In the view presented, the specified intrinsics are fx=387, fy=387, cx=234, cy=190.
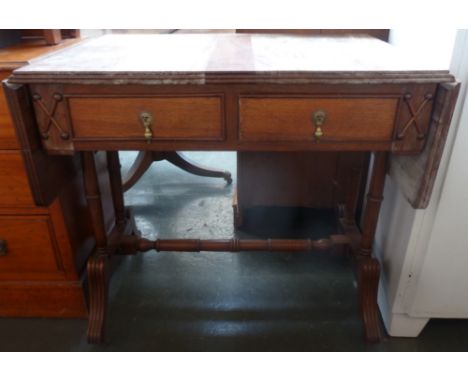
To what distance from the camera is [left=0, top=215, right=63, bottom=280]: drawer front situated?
1.24m

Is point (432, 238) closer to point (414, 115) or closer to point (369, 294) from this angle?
point (369, 294)

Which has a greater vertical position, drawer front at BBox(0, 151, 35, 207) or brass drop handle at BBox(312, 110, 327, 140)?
brass drop handle at BBox(312, 110, 327, 140)

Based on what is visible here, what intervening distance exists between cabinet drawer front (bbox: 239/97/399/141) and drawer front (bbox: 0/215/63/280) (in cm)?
76

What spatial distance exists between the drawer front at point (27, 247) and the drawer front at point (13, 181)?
60 millimetres

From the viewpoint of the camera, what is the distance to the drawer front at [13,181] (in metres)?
1.14

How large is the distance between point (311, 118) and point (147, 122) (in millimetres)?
381

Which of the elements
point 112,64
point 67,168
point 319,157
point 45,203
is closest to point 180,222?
point 319,157

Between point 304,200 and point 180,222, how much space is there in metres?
0.64

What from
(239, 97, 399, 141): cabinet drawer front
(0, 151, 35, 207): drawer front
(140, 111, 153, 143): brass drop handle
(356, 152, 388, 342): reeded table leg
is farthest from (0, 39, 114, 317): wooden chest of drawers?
(356, 152, 388, 342): reeded table leg

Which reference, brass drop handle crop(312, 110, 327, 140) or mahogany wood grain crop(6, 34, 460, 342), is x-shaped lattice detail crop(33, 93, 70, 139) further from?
brass drop handle crop(312, 110, 327, 140)

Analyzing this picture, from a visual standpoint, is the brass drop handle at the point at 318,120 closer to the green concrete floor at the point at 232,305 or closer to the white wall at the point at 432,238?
the white wall at the point at 432,238

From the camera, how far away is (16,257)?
4.25 feet

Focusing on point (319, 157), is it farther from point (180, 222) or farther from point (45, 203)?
point (45, 203)

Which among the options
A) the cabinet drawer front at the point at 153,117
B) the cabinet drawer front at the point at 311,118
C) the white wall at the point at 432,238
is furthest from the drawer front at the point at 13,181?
the white wall at the point at 432,238
